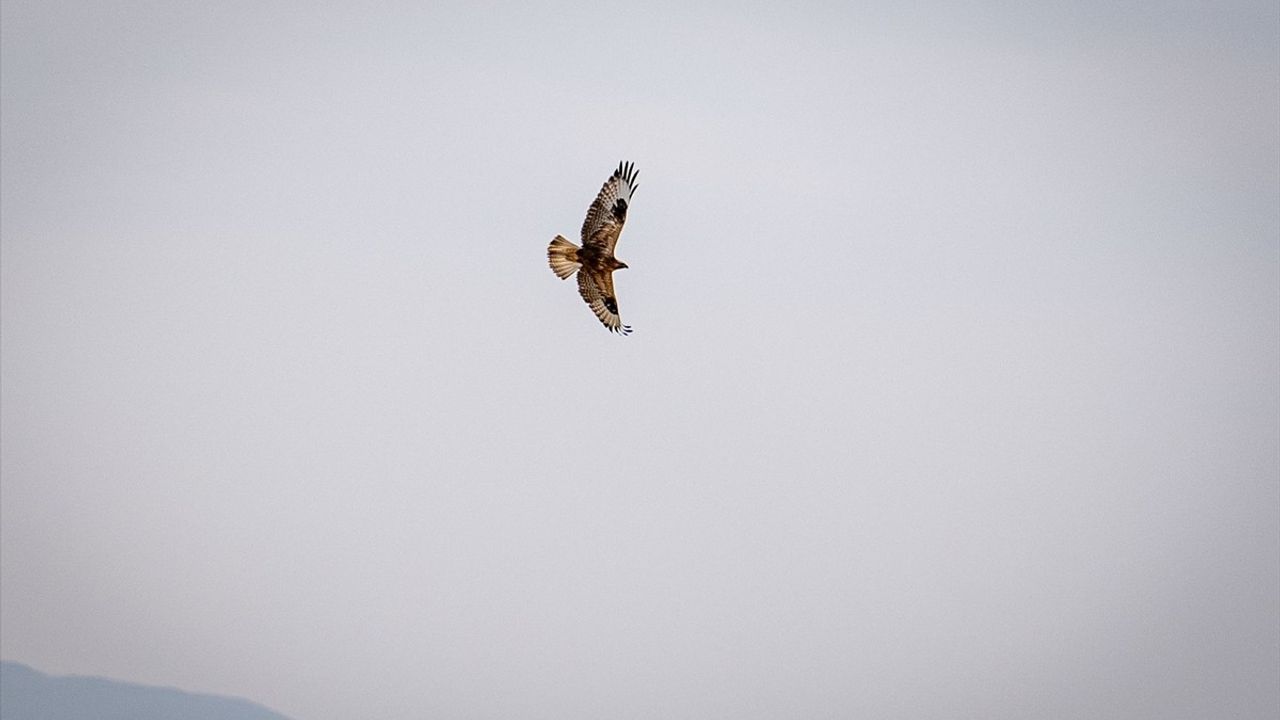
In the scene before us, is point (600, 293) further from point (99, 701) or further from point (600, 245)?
point (99, 701)

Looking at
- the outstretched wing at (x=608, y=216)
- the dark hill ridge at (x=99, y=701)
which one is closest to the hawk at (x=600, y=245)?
the outstretched wing at (x=608, y=216)

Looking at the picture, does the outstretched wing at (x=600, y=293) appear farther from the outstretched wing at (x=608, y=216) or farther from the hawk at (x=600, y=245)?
the outstretched wing at (x=608, y=216)

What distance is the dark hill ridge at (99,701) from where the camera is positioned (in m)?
9.01

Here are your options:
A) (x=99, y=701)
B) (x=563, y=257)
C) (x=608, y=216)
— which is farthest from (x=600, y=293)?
(x=99, y=701)

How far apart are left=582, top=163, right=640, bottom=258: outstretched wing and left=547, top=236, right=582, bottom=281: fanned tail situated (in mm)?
86

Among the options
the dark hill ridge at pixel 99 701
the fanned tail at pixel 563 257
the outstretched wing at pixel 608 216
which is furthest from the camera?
the dark hill ridge at pixel 99 701

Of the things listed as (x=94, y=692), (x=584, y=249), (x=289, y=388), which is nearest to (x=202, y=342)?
(x=289, y=388)

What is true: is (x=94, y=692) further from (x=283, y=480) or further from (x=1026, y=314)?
(x=1026, y=314)

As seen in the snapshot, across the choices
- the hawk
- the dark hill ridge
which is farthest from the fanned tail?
the dark hill ridge

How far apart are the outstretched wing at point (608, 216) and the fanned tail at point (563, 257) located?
0.09 metres

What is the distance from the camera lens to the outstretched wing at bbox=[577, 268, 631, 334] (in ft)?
21.1

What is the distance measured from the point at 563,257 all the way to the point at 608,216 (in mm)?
343

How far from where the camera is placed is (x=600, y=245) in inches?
249

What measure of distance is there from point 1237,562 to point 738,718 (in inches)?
166
